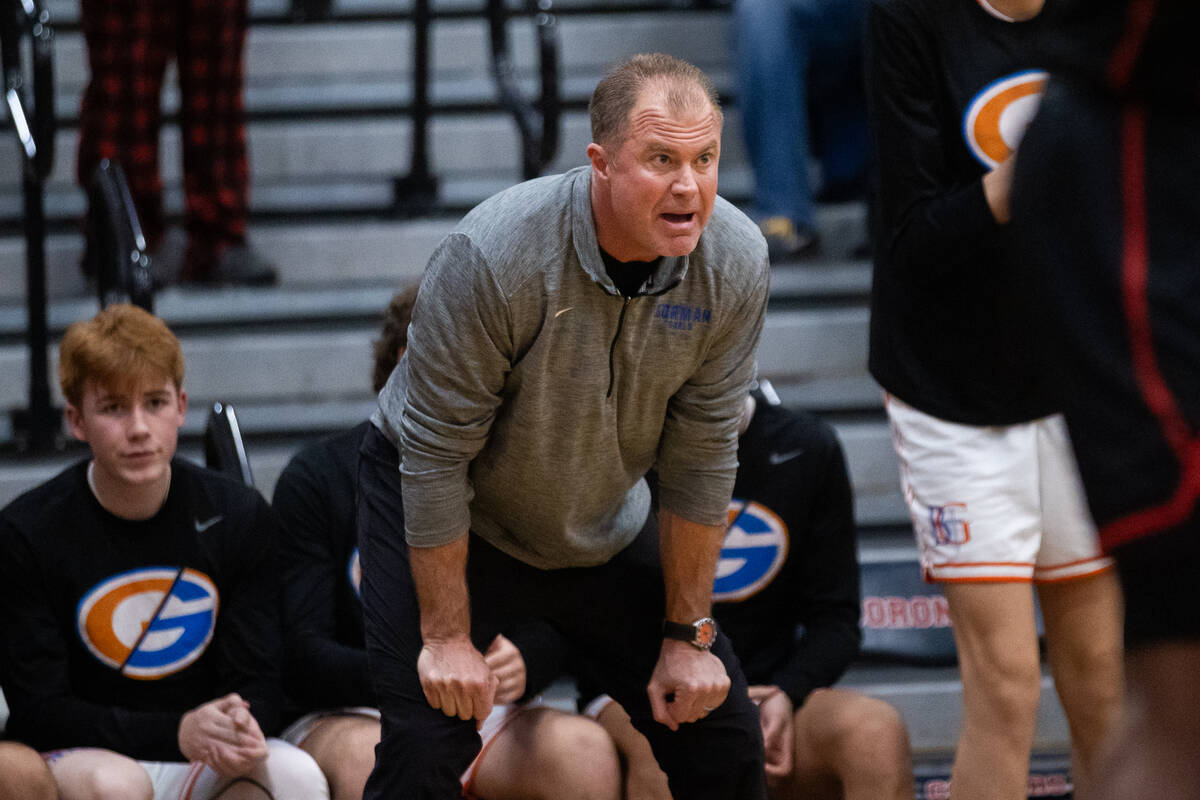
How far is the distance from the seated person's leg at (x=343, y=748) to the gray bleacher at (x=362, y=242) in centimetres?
106

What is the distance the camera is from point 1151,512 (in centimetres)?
125

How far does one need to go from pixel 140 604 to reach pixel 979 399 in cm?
168

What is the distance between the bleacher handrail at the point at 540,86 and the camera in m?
3.98

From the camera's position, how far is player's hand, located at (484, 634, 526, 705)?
289 centimetres

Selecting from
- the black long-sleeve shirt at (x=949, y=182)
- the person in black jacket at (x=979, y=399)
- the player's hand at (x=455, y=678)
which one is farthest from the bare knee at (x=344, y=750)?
the black long-sleeve shirt at (x=949, y=182)

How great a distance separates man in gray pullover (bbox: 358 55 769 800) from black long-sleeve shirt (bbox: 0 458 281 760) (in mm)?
726

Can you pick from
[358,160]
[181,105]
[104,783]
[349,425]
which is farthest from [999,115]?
[358,160]

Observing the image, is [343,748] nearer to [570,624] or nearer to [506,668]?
[506,668]

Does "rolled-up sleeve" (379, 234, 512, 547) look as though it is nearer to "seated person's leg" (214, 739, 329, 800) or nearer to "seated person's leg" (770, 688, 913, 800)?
"seated person's leg" (214, 739, 329, 800)

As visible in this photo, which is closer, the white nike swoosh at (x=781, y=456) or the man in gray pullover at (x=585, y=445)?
the man in gray pullover at (x=585, y=445)

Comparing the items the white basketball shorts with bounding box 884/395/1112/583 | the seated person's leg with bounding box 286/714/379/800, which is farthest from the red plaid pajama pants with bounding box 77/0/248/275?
the white basketball shorts with bounding box 884/395/1112/583

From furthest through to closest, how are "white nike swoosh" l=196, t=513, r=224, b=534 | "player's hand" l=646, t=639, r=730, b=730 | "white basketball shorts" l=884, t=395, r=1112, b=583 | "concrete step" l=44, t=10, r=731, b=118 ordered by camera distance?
"concrete step" l=44, t=10, r=731, b=118 → "white nike swoosh" l=196, t=513, r=224, b=534 → "white basketball shorts" l=884, t=395, r=1112, b=583 → "player's hand" l=646, t=639, r=730, b=730

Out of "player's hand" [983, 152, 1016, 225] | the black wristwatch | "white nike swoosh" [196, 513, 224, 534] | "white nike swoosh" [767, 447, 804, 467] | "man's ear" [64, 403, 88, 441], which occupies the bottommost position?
"white nike swoosh" [196, 513, 224, 534]

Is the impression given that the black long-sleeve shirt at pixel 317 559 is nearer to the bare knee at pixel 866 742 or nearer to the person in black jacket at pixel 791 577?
the person in black jacket at pixel 791 577
